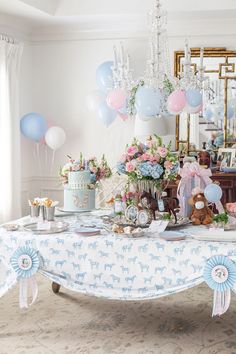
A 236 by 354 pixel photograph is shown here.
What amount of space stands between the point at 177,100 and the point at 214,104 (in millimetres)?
1169

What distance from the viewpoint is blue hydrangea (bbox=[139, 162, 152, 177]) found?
11.9 ft

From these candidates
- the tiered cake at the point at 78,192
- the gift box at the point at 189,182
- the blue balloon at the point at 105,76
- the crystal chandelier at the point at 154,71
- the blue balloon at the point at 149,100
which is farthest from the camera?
the blue balloon at the point at 105,76

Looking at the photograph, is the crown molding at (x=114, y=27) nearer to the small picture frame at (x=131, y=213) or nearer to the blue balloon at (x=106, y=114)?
the blue balloon at (x=106, y=114)

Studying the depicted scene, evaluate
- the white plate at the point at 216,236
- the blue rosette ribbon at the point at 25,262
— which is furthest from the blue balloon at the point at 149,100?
the blue rosette ribbon at the point at 25,262

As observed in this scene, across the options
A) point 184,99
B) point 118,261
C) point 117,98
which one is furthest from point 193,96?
point 118,261

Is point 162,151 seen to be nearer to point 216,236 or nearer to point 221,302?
point 216,236

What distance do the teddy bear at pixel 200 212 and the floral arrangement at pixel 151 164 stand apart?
0.23 m

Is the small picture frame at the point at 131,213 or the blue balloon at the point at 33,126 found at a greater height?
the blue balloon at the point at 33,126

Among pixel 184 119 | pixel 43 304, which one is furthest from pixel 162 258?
pixel 184 119

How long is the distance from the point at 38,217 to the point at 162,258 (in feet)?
3.47

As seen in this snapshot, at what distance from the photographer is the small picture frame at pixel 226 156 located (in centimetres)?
624

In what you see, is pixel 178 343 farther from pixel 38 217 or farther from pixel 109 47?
pixel 109 47

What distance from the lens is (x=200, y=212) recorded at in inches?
147

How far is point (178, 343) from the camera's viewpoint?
3598 millimetres
